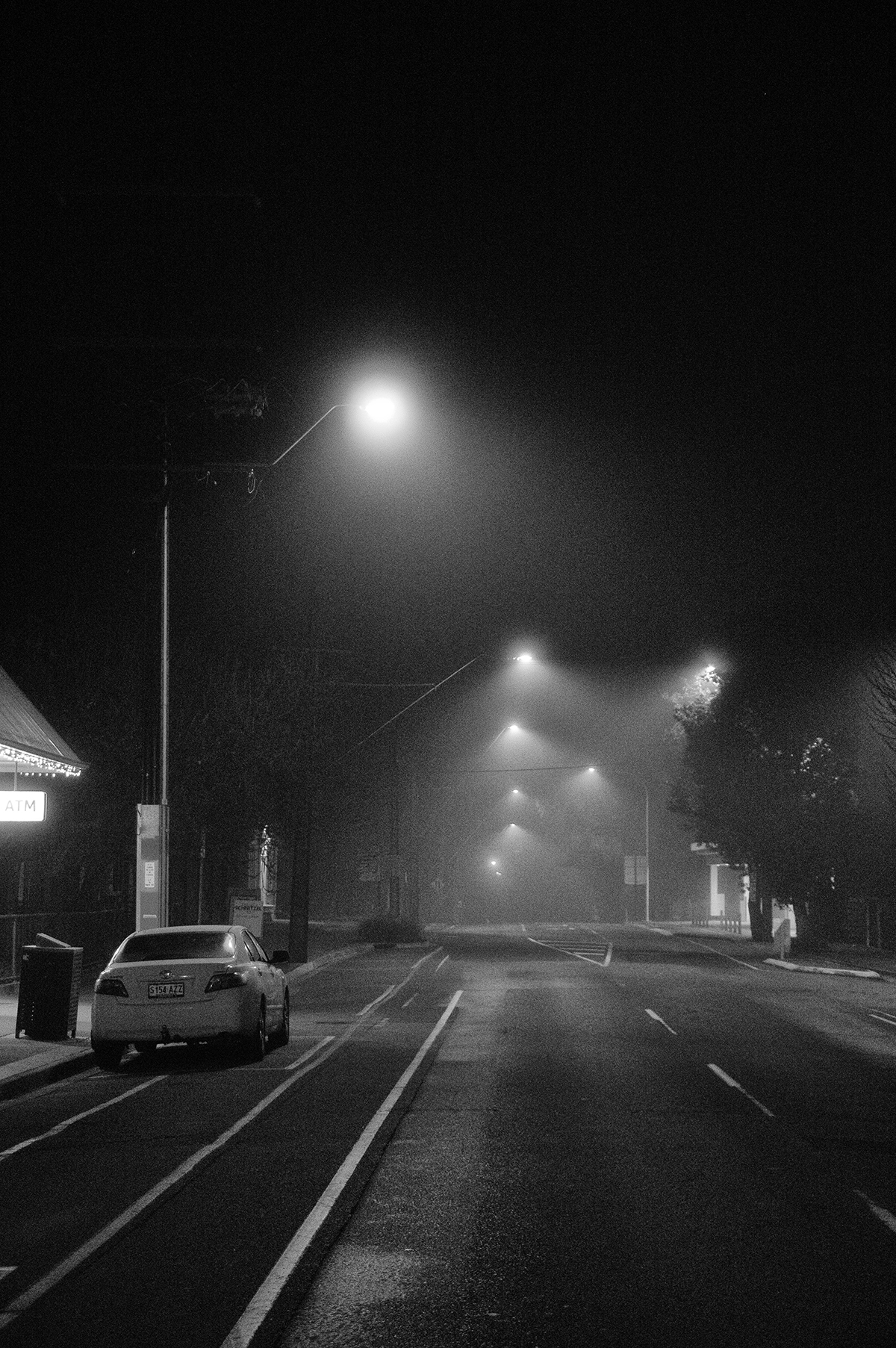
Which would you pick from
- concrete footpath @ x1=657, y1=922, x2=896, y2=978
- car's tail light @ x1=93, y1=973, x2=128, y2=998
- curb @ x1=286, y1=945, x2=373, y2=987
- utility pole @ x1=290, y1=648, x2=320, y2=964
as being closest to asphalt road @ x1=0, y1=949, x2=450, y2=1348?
car's tail light @ x1=93, y1=973, x2=128, y2=998

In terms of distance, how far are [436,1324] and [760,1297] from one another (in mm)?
1530

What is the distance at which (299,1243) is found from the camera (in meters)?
7.75

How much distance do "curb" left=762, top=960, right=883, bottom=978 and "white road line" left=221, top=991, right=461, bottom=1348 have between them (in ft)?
78.4

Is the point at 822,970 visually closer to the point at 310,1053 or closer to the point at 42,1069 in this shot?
the point at 310,1053

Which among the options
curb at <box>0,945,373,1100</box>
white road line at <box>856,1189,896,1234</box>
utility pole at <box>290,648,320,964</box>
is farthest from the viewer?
utility pole at <box>290,648,320,964</box>

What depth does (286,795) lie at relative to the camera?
119 feet

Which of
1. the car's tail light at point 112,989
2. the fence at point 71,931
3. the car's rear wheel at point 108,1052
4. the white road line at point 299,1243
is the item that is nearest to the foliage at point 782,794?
the fence at point 71,931

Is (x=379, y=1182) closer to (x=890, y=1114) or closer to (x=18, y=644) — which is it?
(x=890, y=1114)

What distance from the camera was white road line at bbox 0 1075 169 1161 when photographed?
10961mm

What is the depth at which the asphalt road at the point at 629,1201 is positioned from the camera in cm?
647

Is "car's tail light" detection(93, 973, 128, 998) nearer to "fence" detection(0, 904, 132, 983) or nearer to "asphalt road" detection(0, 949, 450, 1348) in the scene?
"asphalt road" detection(0, 949, 450, 1348)

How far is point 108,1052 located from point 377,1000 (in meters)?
10.4

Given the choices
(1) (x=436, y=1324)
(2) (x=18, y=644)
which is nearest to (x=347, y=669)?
(2) (x=18, y=644)

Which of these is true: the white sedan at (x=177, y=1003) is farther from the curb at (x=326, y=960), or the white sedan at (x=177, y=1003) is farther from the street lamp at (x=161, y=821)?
the curb at (x=326, y=960)
